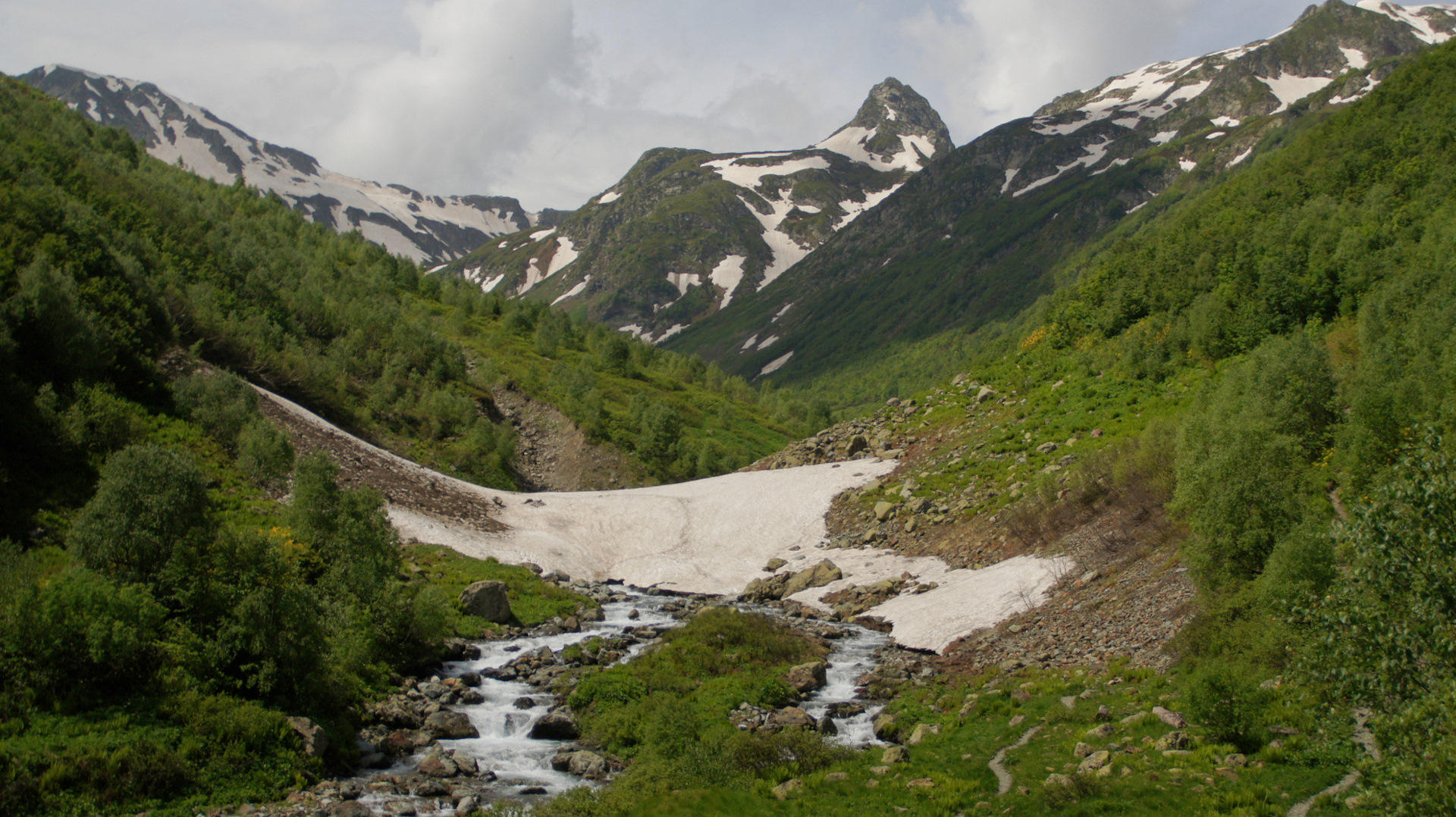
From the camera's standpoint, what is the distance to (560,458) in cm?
8075

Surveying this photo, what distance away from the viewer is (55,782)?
15.0 metres

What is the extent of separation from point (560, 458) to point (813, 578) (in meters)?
44.1

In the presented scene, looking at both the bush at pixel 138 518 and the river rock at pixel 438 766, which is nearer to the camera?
the river rock at pixel 438 766

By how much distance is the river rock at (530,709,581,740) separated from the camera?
2312 centimetres

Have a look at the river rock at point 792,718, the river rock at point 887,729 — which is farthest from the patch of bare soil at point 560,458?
the river rock at point 887,729

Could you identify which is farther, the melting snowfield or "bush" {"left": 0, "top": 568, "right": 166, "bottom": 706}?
the melting snowfield

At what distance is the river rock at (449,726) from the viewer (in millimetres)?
22703

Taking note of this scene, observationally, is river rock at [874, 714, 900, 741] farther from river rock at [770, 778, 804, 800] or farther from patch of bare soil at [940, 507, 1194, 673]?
patch of bare soil at [940, 507, 1194, 673]

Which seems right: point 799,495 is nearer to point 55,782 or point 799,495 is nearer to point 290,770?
point 290,770

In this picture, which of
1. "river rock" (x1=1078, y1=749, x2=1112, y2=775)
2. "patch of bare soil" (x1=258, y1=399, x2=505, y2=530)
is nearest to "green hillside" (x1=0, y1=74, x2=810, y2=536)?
"patch of bare soil" (x1=258, y1=399, x2=505, y2=530)

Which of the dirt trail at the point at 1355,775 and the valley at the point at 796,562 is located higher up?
the valley at the point at 796,562

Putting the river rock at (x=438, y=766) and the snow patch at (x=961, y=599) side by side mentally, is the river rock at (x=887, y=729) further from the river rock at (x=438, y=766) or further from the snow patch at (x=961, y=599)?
the river rock at (x=438, y=766)

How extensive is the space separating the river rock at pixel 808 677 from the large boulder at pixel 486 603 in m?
14.4

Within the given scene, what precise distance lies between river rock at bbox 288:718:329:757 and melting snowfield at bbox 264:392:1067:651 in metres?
23.2
